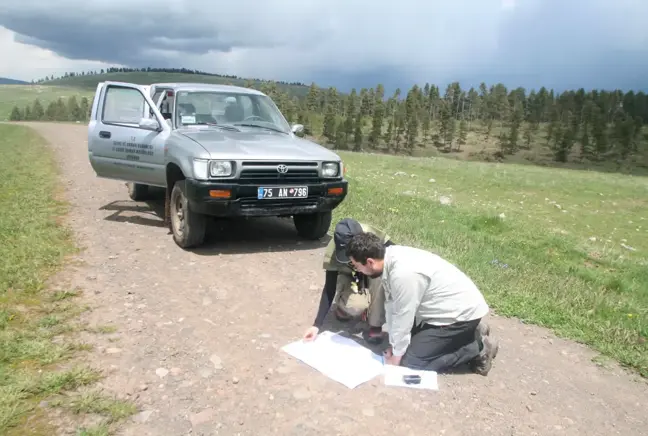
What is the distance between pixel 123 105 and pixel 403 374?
6491mm

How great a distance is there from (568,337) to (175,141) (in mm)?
5100

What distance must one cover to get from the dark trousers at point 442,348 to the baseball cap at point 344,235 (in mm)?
865

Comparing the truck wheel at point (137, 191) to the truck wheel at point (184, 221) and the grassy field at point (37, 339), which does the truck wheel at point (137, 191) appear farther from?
the truck wheel at point (184, 221)

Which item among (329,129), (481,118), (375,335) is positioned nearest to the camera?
(375,335)

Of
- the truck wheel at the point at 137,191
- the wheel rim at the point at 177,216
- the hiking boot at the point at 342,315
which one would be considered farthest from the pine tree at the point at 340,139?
the hiking boot at the point at 342,315

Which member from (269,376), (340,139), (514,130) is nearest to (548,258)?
(269,376)

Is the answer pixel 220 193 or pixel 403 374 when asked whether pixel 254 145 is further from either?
pixel 403 374

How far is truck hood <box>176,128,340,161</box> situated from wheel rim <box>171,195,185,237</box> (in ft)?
2.86

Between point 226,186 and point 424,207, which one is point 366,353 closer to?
point 226,186

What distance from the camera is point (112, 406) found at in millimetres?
3057

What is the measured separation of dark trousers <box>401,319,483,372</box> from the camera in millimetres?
3711

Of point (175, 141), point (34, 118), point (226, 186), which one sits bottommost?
point (34, 118)

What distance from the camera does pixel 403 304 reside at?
362 centimetres

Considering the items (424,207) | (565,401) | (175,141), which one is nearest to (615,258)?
(424,207)
